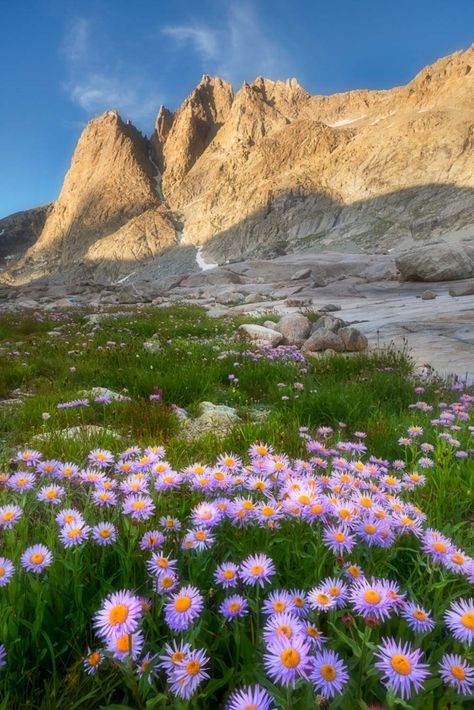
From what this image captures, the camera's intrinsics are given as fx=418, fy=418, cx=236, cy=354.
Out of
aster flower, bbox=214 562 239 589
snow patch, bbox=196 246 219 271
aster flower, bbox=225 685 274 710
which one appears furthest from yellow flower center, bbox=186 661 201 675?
snow patch, bbox=196 246 219 271

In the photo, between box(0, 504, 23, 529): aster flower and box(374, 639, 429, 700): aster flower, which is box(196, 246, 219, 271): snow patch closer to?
box(0, 504, 23, 529): aster flower

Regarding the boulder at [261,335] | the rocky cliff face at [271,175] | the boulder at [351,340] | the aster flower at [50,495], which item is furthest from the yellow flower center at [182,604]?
the rocky cliff face at [271,175]

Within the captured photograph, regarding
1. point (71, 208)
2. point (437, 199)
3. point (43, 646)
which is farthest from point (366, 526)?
point (71, 208)

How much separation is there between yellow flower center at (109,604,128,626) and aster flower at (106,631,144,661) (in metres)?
0.03

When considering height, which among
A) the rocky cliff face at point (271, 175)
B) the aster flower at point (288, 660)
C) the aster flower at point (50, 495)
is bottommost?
the aster flower at point (288, 660)

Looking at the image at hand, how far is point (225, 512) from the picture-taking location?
163cm

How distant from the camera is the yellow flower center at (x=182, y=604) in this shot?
1.17 m

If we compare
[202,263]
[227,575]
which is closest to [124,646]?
[227,575]

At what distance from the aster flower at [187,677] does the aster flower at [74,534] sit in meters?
0.61

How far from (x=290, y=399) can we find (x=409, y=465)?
1.94 meters

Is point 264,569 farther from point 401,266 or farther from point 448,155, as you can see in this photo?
point 448,155

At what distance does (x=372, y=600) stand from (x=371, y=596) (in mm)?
17

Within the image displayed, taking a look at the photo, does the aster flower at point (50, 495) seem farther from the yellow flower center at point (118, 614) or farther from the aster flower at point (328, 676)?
the aster flower at point (328, 676)

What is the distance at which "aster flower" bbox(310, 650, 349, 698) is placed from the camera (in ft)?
3.17
